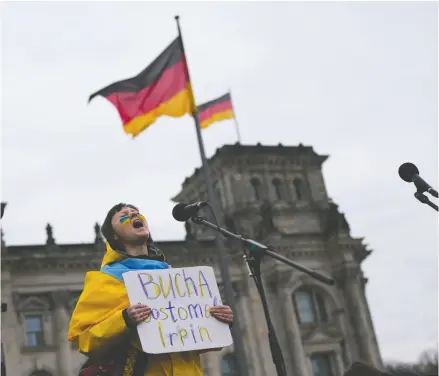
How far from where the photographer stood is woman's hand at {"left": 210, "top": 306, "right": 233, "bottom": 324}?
18.7 ft

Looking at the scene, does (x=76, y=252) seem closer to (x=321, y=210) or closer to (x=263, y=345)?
(x=263, y=345)

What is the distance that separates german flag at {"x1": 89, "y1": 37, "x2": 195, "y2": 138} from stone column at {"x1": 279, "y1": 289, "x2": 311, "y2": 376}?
1847cm

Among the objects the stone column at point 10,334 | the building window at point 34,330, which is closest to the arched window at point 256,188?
the building window at point 34,330

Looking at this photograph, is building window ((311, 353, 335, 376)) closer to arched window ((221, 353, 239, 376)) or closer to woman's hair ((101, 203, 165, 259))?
arched window ((221, 353, 239, 376))

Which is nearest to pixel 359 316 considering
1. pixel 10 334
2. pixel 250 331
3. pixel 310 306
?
pixel 310 306

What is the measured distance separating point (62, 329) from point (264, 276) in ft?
35.2

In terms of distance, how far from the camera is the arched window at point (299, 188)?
139ft

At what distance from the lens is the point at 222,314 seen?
573 centimetres

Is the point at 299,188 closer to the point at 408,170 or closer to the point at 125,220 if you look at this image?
the point at 408,170

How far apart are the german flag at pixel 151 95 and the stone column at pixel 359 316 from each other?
69.1 ft

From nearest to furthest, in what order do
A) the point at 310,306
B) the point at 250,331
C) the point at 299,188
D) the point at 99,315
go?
the point at 99,315 → the point at 250,331 → the point at 310,306 → the point at 299,188

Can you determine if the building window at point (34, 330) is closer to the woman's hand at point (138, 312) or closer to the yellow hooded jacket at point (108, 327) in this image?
the yellow hooded jacket at point (108, 327)

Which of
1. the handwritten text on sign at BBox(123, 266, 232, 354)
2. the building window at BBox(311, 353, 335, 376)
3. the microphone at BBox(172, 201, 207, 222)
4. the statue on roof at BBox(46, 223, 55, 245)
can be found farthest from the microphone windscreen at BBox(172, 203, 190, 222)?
the building window at BBox(311, 353, 335, 376)

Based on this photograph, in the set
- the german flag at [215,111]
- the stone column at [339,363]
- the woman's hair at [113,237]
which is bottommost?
the woman's hair at [113,237]
